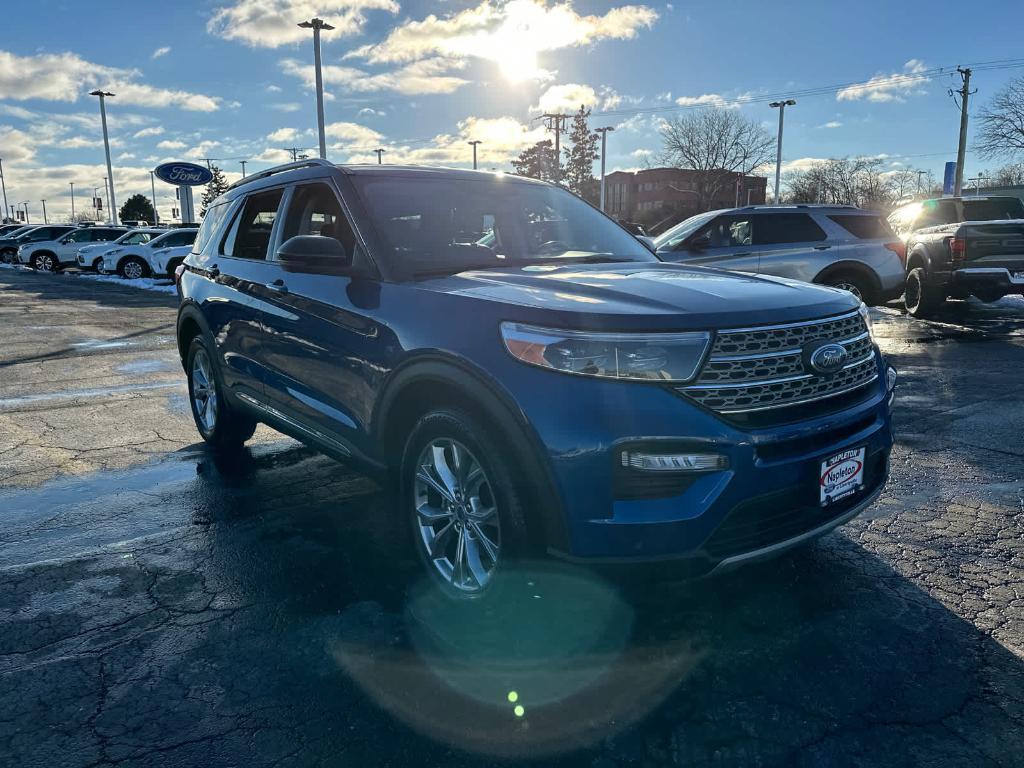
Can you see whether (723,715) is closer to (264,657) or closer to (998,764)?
(998,764)

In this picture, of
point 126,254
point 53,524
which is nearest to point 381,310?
point 53,524

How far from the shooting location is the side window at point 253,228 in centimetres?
453

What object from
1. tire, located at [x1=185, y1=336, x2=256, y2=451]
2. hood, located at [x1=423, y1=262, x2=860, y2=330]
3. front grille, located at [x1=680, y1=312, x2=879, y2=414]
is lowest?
tire, located at [x1=185, y1=336, x2=256, y2=451]

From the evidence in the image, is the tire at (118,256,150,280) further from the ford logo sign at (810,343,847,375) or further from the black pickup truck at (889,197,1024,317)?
the ford logo sign at (810,343,847,375)

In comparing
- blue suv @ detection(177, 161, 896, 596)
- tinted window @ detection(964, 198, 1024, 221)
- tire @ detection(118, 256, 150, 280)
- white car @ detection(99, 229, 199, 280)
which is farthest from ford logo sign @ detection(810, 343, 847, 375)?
tire @ detection(118, 256, 150, 280)

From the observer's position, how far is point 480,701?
2527 millimetres

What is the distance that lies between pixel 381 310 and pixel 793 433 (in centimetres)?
168

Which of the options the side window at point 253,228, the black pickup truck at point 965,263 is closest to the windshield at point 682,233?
the black pickup truck at point 965,263

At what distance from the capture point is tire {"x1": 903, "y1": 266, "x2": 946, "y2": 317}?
40.1 feet

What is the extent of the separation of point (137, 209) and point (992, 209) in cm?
10169

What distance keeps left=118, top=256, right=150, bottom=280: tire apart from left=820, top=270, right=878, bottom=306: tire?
2361cm

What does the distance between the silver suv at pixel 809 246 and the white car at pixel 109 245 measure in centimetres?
2209

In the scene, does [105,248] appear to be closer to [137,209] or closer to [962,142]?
[962,142]

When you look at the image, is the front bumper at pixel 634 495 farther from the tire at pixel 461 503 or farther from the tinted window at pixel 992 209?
the tinted window at pixel 992 209
